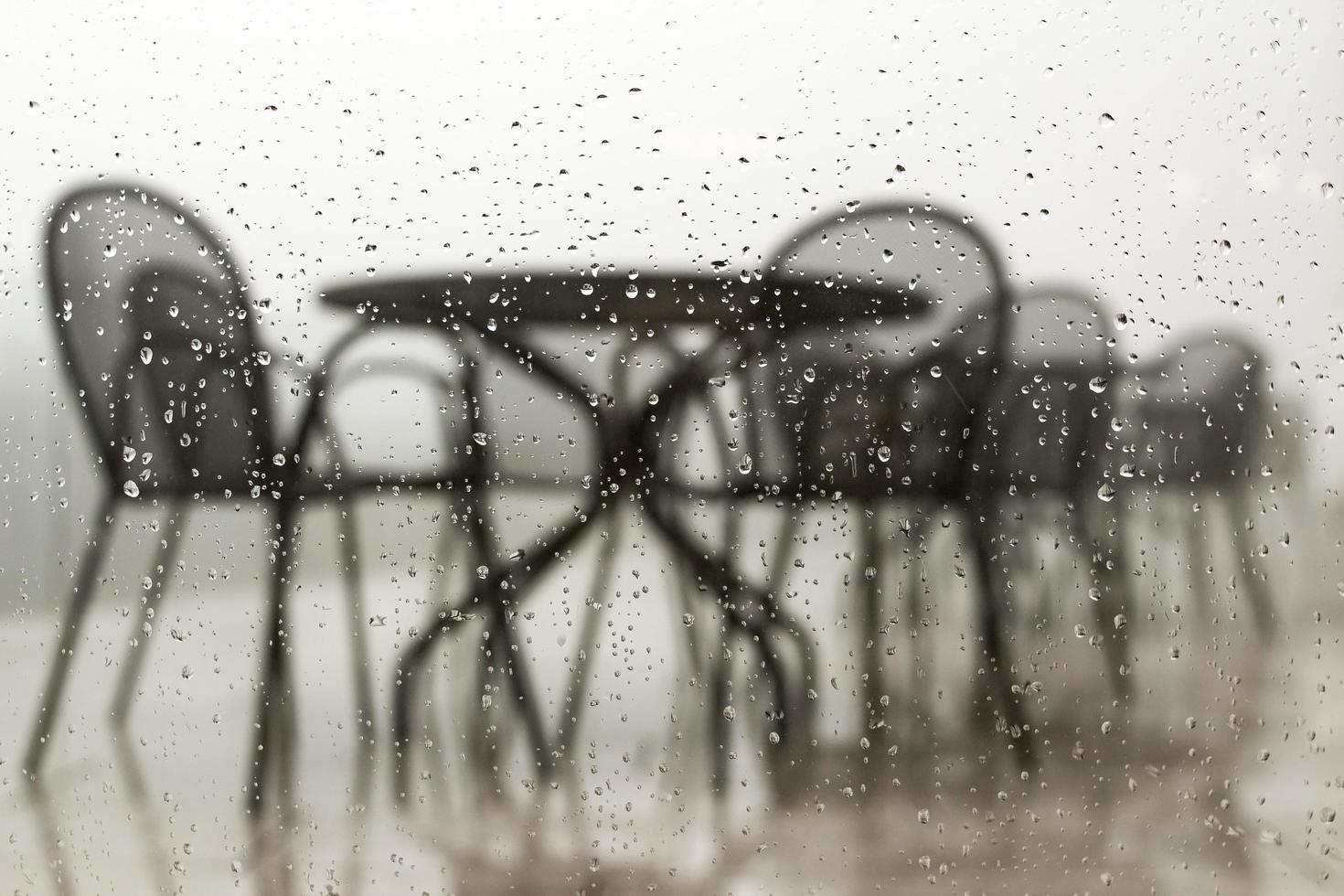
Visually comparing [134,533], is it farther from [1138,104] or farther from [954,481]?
A: [1138,104]

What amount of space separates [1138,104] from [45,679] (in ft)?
3.29

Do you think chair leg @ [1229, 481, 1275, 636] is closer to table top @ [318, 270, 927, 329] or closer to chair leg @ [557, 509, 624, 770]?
table top @ [318, 270, 927, 329]

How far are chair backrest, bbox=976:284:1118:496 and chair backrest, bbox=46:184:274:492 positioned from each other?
0.59 metres

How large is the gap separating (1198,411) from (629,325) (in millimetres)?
454

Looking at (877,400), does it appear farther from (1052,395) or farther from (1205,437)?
(1205,437)

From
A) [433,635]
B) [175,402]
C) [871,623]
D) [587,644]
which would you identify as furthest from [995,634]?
[175,402]

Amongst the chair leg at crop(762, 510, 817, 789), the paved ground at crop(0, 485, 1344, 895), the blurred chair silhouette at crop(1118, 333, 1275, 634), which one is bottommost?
the paved ground at crop(0, 485, 1344, 895)

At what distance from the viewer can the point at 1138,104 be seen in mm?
723

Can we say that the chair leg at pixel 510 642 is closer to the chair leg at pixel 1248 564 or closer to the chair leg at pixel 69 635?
the chair leg at pixel 69 635

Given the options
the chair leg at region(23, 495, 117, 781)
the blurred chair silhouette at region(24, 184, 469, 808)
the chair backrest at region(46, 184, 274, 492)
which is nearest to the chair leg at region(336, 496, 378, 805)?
the blurred chair silhouette at region(24, 184, 469, 808)

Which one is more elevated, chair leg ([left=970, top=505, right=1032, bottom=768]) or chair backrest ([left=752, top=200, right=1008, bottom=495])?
chair backrest ([left=752, top=200, right=1008, bottom=495])

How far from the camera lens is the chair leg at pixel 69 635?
759 mm

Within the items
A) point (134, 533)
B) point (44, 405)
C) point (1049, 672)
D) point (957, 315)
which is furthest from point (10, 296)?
point (1049, 672)

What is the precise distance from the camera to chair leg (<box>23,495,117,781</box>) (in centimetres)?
76
